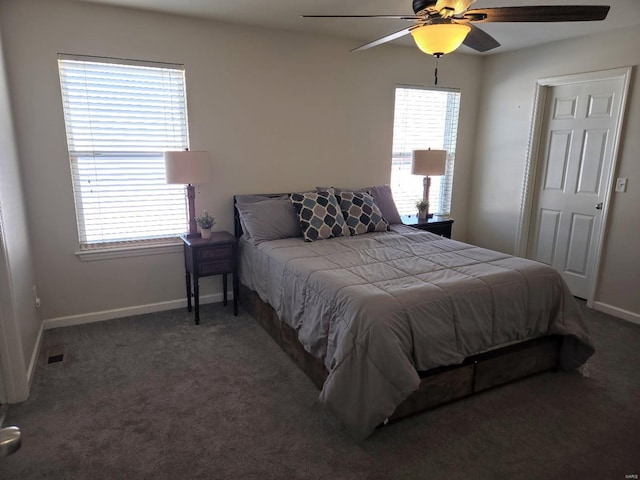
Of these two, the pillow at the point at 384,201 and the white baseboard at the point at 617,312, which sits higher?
the pillow at the point at 384,201

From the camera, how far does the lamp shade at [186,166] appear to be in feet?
10.8

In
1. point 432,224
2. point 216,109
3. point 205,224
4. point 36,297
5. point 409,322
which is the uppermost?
point 216,109

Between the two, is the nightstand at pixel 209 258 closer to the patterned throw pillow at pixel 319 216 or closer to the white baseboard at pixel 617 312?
the patterned throw pillow at pixel 319 216

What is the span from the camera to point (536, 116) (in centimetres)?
431

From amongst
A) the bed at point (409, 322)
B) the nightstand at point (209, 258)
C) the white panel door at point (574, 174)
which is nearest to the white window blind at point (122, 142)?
the nightstand at point (209, 258)

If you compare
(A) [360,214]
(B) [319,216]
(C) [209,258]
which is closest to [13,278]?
(C) [209,258]

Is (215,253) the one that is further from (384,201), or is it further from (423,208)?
(423,208)

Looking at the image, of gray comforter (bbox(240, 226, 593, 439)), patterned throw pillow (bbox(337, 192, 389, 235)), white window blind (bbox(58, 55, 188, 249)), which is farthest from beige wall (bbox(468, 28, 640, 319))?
white window blind (bbox(58, 55, 188, 249))

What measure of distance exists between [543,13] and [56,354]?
3.68 metres

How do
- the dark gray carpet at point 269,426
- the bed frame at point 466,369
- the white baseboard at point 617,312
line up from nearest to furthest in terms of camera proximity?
the dark gray carpet at point 269,426, the bed frame at point 466,369, the white baseboard at point 617,312

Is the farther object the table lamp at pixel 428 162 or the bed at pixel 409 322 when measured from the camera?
the table lamp at pixel 428 162

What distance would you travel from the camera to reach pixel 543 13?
2.06 metres

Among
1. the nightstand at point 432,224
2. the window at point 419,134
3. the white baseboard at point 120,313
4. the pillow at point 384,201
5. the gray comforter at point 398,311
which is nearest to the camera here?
the gray comforter at point 398,311

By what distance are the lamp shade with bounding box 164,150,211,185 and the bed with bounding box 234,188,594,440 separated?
0.84m
